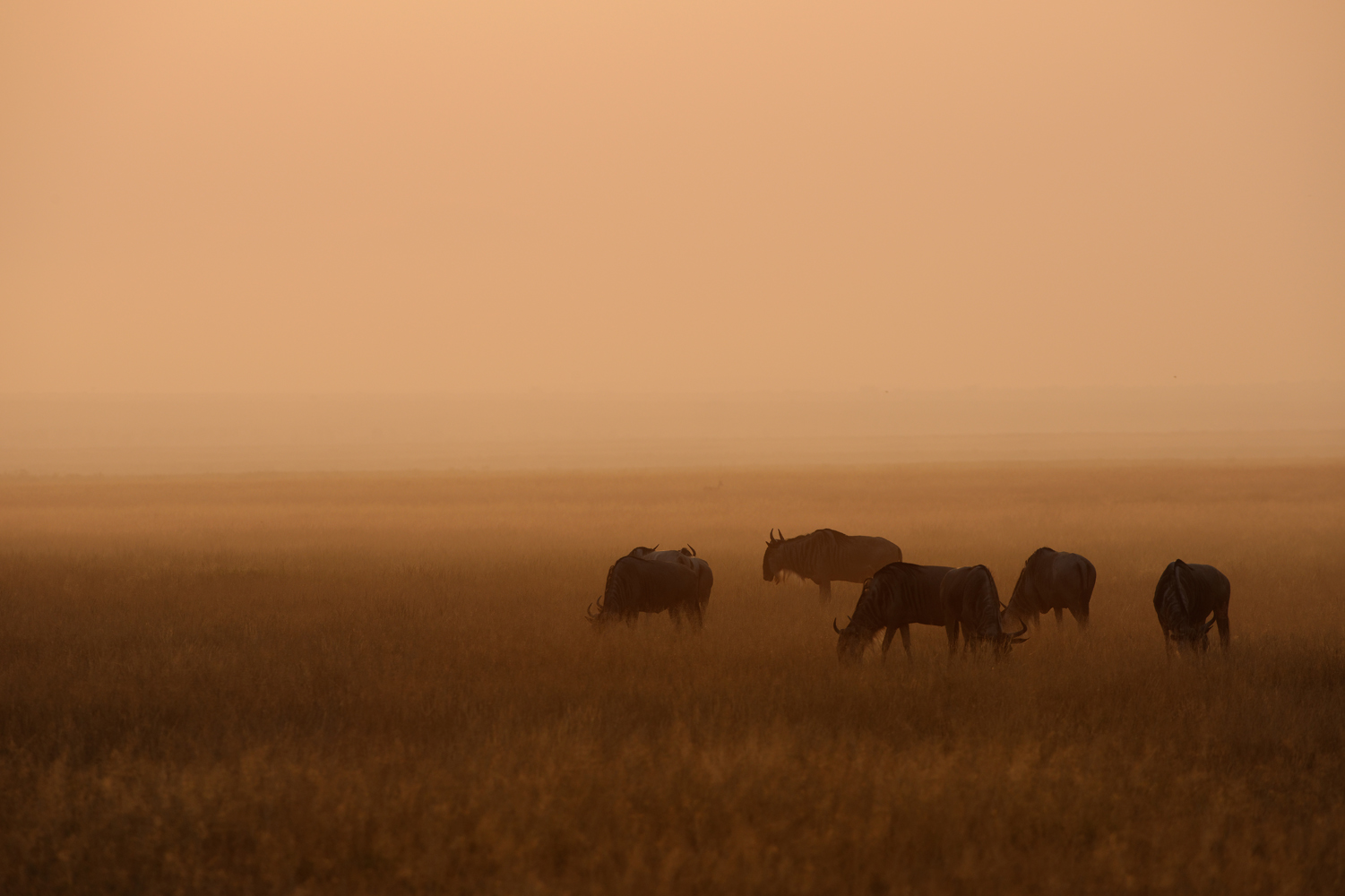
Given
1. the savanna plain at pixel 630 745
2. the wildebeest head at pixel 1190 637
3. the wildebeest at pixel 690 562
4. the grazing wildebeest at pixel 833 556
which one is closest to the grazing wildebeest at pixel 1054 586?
the savanna plain at pixel 630 745

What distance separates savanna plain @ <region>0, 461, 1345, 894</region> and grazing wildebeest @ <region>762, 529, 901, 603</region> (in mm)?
419

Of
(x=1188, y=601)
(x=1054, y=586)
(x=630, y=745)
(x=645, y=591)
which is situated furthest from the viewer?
(x=645, y=591)

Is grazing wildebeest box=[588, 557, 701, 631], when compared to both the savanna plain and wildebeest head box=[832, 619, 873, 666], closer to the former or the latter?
the savanna plain

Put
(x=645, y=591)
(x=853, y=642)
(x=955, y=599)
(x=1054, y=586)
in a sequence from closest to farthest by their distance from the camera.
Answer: (x=955, y=599) → (x=853, y=642) → (x=1054, y=586) → (x=645, y=591)

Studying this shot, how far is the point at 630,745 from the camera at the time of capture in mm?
8336

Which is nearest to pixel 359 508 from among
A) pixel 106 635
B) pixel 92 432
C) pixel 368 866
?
pixel 106 635

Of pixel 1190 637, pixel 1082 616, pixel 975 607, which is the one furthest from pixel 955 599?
pixel 1082 616

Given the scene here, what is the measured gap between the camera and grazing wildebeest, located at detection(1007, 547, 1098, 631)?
12.8m

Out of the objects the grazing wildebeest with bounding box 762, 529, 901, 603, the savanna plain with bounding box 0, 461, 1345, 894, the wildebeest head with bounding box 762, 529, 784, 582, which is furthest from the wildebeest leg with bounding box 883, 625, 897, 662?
the wildebeest head with bounding box 762, 529, 784, 582

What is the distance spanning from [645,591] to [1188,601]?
6092 mm

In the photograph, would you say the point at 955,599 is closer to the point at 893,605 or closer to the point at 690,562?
the point at 893,605

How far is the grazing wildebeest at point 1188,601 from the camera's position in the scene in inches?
445

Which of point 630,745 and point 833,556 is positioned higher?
point 833,556

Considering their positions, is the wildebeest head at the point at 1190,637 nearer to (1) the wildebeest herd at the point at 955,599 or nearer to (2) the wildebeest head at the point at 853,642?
(1) the wildebeest herd at the point at 955,599
